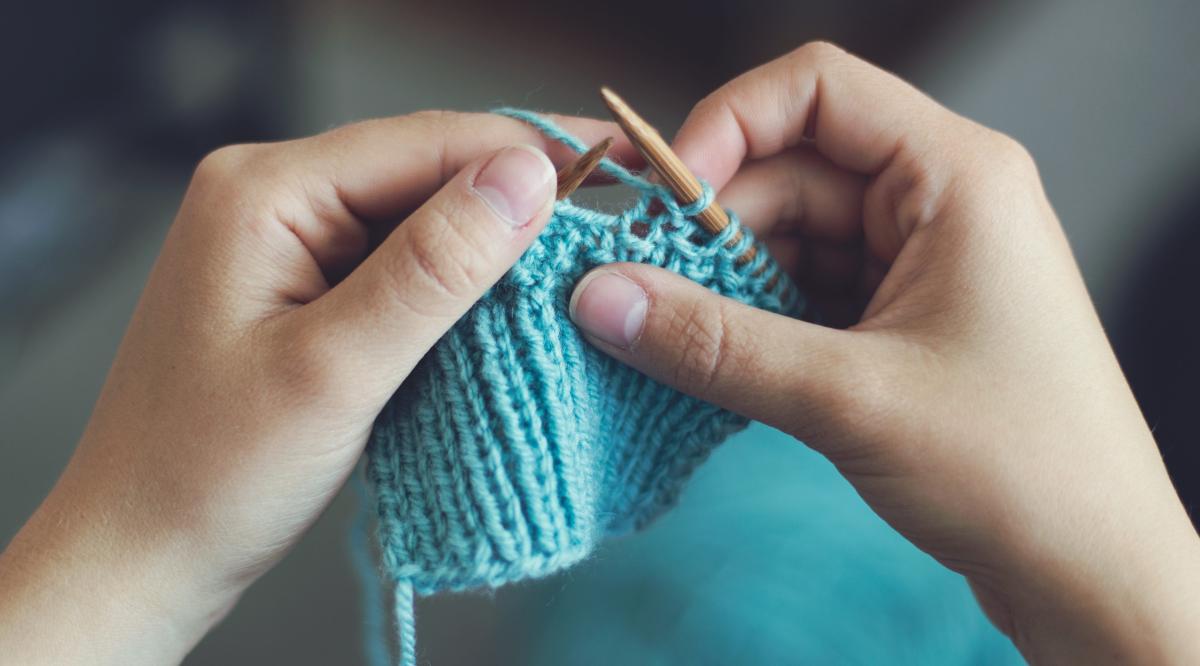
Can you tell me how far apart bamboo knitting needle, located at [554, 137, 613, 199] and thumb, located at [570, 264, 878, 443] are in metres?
0.08

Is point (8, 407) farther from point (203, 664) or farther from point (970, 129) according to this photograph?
point (970, 129)

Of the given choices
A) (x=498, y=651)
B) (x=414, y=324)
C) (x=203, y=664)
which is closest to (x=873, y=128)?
(x=414, y=324)

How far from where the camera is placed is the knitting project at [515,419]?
2.76 ft

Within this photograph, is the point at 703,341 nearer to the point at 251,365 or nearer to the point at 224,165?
the point at 251,365

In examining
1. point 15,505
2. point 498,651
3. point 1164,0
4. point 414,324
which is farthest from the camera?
point 1164,0

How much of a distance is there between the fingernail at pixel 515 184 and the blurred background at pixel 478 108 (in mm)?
575

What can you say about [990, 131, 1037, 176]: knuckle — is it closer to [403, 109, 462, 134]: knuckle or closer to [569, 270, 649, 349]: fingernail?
[569, 270, 649, 349]: fingernail

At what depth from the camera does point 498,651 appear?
125cm

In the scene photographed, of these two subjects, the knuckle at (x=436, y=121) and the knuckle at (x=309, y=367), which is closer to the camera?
the knuckle at (x=309, y=367)

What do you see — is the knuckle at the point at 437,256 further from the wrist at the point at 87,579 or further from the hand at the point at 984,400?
the wrist at the point at 87,579

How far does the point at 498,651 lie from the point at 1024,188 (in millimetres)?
872

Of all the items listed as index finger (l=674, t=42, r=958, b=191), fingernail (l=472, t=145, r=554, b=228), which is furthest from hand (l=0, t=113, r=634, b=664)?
index finger (l=674, t=42, r=958, b=191)

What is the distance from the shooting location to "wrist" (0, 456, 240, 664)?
32.5 inches

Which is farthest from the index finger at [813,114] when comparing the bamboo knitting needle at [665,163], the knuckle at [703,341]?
the knuckle at [703,341]
